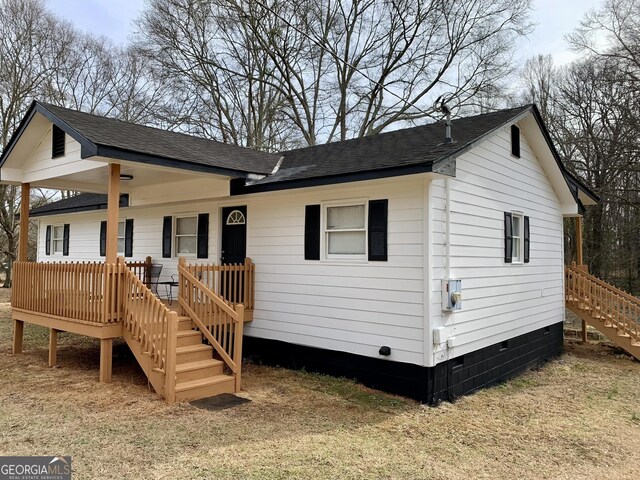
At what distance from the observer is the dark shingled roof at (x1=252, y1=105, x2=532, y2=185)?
6.35m

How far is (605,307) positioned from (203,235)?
9.15 meters

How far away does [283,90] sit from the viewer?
886 inches

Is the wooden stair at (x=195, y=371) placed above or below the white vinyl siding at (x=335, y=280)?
below

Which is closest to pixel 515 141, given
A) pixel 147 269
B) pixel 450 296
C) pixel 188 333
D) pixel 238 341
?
pixel 450 296

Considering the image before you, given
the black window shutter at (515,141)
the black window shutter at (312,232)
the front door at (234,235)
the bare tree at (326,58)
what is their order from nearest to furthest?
the black window shutter at (312,232), the black window shutter at (515,141), the front door at (234,235), the bare tree at (326,58)

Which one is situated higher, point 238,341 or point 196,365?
point 238,341

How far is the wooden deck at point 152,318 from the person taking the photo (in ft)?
19.7

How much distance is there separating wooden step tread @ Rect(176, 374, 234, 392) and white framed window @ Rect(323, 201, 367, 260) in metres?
2.45

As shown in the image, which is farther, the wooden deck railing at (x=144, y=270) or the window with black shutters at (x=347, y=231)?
the wooden deck railing at (x=144, y=270)

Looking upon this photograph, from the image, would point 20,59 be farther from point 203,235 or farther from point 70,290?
point 70,290

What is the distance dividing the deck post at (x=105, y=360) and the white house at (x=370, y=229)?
7.05ft

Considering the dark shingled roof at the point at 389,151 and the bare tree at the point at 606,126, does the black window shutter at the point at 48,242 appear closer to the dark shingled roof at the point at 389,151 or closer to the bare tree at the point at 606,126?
the dark shingled roof at the point at 389,151

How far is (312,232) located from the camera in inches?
295

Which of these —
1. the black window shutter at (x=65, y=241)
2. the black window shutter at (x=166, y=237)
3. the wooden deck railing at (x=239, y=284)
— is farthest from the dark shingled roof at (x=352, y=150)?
the black window shutter at (x=65, y=241)
